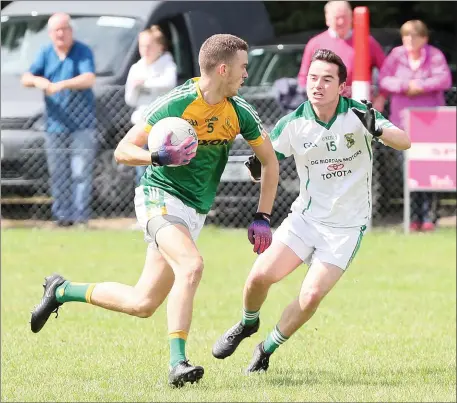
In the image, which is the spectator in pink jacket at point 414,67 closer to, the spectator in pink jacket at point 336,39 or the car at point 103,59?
the spectator in pink jacket at point 336,39

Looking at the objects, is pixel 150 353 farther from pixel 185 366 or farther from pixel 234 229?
pixel 234 229

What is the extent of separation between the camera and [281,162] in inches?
520

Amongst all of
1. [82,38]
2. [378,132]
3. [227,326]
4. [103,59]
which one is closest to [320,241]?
[378,132]

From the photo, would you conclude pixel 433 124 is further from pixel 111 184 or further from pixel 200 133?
pixel 200 133

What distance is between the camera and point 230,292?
10.3m

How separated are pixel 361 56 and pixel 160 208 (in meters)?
6.64

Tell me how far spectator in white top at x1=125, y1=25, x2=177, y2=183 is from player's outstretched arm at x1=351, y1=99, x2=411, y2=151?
627 centimetres

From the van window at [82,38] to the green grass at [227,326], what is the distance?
192cm

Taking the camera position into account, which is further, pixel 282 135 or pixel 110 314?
pixel 110 314

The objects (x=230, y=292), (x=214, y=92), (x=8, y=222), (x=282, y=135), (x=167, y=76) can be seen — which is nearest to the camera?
(x=214, y=92)

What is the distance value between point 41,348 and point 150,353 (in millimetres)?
696

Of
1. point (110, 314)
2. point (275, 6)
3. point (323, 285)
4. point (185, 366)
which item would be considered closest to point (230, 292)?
point (110, 314)

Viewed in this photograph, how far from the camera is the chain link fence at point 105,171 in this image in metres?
13.3

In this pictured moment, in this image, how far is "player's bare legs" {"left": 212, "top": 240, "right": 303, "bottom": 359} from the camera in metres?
6.97
